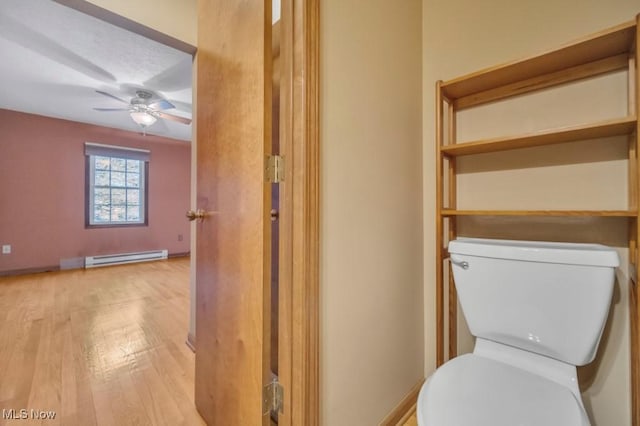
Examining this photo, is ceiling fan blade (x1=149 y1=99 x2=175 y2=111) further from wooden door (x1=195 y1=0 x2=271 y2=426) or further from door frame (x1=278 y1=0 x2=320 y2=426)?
door frame (x1=278 y1=0 x2=320 y2=426)

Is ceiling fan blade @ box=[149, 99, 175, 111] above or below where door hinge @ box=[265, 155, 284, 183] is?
above

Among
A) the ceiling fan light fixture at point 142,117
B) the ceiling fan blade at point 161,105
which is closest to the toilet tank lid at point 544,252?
the ceiling fan blade at point 161,105

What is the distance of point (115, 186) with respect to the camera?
441cm

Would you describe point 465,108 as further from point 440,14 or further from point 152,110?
point 152,110

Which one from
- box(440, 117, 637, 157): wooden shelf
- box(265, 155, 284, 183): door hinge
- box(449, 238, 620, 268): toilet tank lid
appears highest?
box(440, 117, 637, 157): wooden shelf

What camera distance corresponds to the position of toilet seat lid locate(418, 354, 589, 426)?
0.67 m

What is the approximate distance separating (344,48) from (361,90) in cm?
15

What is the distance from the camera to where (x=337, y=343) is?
0.88 metres

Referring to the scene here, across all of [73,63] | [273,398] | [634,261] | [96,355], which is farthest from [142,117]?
→ [634,261]

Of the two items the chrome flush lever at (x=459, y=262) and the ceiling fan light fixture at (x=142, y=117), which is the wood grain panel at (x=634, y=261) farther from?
the ceiling fan light fixture at (x=142, y=117)

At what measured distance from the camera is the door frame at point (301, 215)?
2.58 ft

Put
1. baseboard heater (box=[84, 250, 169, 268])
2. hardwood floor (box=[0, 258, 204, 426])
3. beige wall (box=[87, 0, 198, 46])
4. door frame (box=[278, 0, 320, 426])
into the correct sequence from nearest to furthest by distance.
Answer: door frame (box=[278, 0, 320, 426])
hardwood floor (box=[0, 258, 204, 426])
beige wall (box=[87, 0, 198, 46])
baseboard heater (box=[84, 250, 169, 268])

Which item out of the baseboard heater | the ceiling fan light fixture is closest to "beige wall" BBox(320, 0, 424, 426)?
the ceiling fan light fixture

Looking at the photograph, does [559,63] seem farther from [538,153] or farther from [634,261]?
[634,261]
